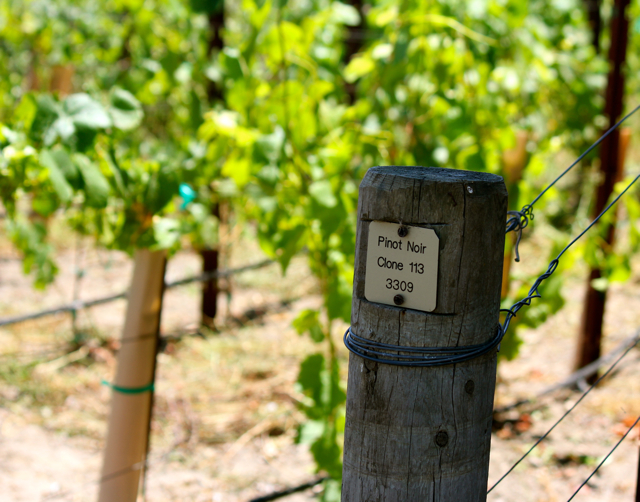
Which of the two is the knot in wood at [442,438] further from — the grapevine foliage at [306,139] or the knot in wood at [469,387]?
the grapevine foliage at [306,139]

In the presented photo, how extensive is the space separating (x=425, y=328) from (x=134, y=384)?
112 cm

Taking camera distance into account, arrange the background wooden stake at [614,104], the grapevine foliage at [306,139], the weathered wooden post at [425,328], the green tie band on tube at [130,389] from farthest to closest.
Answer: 1. the background wooden stake at [614,104]
2. the green tie band on tube at [130,389]
3. the grapevine foliage at [306,139]
4. the weathered wooden post at [425,328]

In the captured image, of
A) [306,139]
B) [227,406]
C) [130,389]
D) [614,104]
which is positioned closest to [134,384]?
[130,389]

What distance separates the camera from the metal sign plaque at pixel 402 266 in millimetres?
763

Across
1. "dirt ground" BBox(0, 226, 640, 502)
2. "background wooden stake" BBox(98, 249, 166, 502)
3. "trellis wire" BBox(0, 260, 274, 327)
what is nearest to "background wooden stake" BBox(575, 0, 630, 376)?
"dirt ground" BBox(0, 226, 640, 502)

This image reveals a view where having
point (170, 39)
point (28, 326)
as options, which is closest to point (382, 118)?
point (170, 39)

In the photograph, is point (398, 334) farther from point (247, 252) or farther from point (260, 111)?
point (247, 252)

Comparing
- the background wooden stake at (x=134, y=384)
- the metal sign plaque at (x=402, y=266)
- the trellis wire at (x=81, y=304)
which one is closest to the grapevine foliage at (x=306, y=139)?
the background wooden stake at (x=134, y=384)

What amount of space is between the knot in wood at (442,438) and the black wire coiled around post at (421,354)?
0.09m

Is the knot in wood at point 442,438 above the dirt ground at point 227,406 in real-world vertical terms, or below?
above

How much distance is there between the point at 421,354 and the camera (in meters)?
0.78

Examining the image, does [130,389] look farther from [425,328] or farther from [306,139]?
[425,328]

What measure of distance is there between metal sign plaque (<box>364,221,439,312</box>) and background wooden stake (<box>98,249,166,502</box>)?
1.02 meters

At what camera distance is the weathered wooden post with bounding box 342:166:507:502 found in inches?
30.0
